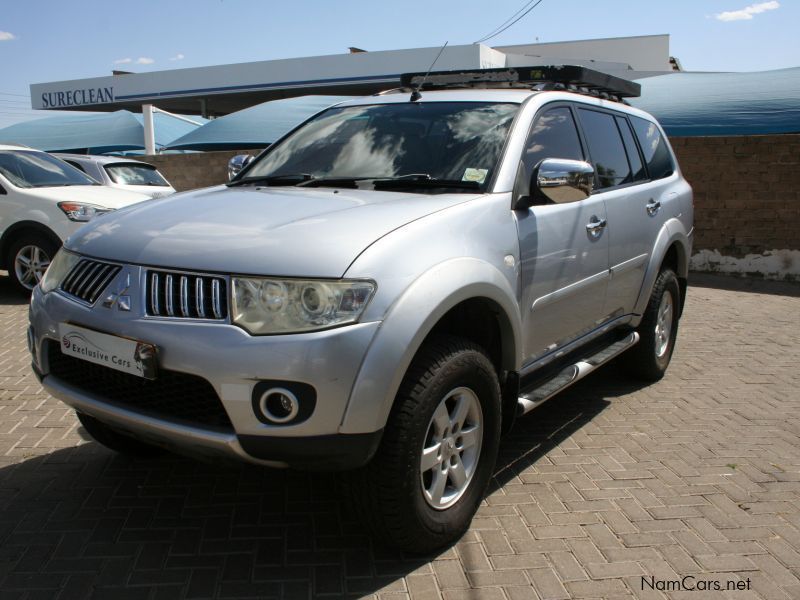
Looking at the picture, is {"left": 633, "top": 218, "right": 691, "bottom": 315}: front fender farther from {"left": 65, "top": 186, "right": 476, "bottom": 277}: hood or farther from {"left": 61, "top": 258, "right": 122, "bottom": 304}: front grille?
{"left": 61, "top": 258, "right": 122, "bottom": 304}: front grille

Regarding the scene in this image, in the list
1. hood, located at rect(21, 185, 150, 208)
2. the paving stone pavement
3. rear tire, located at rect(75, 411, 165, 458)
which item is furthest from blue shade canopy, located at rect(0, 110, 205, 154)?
rear tire, located at rect(75, 411, 165, 458)

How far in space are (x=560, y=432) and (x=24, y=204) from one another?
6828 millimetres

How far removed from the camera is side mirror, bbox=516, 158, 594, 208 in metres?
3.33

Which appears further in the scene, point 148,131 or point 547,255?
point 148,131

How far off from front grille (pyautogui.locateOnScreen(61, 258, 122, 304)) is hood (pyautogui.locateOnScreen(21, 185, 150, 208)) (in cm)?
605

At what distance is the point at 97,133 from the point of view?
22828 mm

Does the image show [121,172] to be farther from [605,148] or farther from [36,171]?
[605,148]

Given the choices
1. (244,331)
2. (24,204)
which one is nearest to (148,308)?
(244,331)

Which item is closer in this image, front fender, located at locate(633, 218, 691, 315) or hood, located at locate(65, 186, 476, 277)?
hood, located at locate(65, 186, 476, 277)

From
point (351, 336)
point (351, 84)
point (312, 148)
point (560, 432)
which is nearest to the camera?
point (351, 336)

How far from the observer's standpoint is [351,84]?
31219 millimetres

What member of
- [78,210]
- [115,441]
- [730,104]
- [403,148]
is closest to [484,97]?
[403,148]

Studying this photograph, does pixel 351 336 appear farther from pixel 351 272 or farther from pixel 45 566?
pixel 45 566

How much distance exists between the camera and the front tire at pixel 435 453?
2633mm
